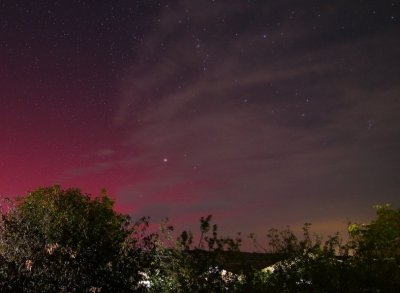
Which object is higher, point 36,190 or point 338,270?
point 36,190

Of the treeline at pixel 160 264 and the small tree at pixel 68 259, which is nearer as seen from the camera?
the treeline at pixel 160 264

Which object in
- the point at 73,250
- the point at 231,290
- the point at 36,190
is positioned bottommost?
the point at 231,290

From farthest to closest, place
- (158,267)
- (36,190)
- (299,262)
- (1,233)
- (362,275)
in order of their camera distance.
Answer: (36,190)
(1,233)
(158,267)
(299,262)
(362,275)

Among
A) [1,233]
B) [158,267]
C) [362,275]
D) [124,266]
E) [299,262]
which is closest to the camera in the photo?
[362,275]

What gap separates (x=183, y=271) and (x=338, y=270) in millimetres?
3660

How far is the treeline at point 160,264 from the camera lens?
11758 mm

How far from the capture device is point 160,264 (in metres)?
14.2

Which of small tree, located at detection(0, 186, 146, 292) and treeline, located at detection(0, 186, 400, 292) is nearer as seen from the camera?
treeline, located at detection(0, 186, 400, 292)

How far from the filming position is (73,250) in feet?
54.3

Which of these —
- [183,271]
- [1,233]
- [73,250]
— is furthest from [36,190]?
[183,271]

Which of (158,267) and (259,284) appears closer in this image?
(259,284)

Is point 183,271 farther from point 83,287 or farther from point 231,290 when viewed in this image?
point 83,287

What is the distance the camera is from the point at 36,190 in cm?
4991

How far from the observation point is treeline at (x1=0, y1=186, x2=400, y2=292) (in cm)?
1176
